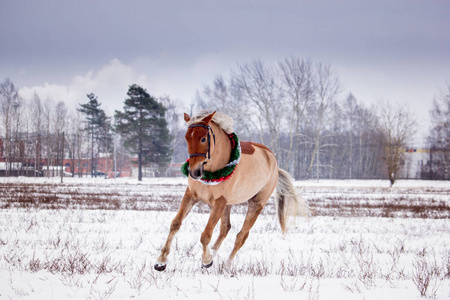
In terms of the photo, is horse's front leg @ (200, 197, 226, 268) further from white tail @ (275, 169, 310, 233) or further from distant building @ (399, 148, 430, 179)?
distant building @ (399, 148, 430, 179)

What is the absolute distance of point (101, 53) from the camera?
12738 cm

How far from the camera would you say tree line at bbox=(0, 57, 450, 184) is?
31828mm

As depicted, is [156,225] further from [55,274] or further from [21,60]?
[21,60]

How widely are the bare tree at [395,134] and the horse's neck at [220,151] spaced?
92.6 ft

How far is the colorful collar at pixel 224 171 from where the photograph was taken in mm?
3512

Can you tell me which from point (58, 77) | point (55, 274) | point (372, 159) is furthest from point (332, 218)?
point (58, 77)

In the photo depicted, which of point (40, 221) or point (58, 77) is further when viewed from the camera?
point (58, 77)

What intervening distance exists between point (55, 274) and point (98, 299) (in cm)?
106

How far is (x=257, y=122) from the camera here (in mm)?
33781

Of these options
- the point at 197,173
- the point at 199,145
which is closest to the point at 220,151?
the point at 199,145

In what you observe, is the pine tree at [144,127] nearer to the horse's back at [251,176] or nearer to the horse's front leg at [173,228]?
the horse's back at [251,176]

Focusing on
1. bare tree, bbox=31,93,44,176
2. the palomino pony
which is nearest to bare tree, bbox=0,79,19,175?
bare tree, bbox=31,93,44,176

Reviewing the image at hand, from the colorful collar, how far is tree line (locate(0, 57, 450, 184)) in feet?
88.1

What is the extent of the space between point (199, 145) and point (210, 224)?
0.97m
